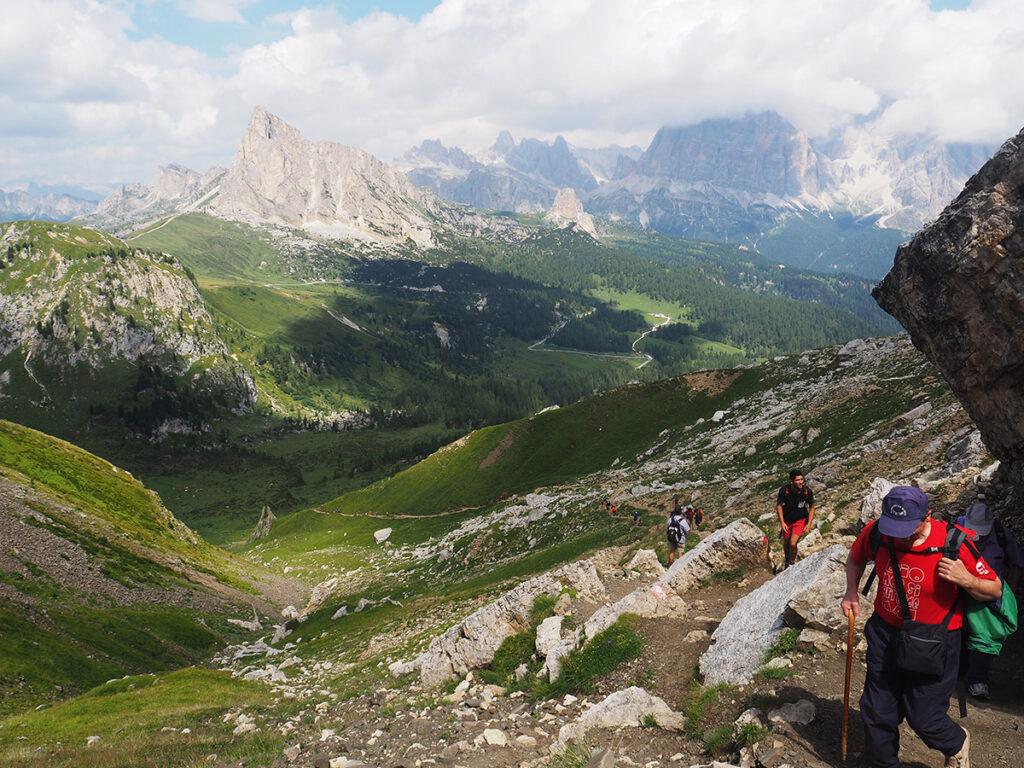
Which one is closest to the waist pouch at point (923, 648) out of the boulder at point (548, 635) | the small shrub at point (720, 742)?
the small shrub at point (720, 742)

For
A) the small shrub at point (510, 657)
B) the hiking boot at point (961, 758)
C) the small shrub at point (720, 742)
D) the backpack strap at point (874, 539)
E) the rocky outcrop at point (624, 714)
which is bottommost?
the small shrub at point (510, 657)

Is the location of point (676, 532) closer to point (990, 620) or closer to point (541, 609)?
point (541, 609)

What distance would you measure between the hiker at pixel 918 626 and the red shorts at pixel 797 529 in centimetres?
1146

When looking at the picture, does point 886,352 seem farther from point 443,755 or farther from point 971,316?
point 443,755

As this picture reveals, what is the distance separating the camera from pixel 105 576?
54.6 meters

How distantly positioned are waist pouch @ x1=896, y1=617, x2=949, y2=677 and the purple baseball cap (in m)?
1.51

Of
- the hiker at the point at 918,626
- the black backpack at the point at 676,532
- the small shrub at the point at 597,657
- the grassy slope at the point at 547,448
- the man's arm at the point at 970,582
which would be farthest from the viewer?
the grassy slope at the point at 547,448

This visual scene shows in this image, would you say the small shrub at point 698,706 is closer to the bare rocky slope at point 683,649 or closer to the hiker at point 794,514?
the bare rocky slope at point 683,649

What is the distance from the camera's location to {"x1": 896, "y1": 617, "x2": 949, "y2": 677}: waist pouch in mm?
8281

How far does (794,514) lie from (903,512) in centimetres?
1234

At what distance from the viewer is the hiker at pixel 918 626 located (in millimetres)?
8273

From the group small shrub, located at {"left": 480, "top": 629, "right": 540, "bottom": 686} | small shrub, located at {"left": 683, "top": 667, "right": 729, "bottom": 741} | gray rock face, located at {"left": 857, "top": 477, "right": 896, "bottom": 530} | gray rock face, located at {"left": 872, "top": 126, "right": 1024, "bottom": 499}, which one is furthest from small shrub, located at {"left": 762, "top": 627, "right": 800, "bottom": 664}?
small shrub, located at {"left": 480, "top": 629, "right": 540, "bottom": 686}

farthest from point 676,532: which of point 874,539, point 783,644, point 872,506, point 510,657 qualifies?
point 874,539

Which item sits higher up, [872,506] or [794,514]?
[794,514]
